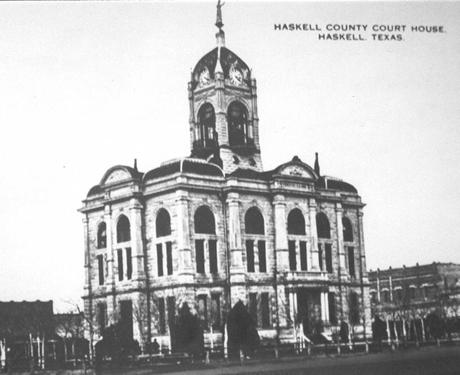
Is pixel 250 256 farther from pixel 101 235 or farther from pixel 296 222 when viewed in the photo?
pixel 101 235

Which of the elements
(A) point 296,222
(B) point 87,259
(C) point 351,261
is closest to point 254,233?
(A) point 296,222

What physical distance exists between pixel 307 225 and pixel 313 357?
806cm

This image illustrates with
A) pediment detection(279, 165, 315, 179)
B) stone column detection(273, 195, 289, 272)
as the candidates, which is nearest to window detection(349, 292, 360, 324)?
stone column detection(273, 195, 289, 272)

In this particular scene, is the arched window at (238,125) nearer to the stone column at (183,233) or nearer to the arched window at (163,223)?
the stone column at (183,233)

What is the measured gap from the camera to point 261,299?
30.5 meters

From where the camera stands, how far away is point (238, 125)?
3284 cm

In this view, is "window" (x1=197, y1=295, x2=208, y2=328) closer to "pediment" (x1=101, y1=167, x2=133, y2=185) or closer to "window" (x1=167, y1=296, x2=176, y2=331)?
"window" (x1=167, y1=296, x2=176, y2=331)

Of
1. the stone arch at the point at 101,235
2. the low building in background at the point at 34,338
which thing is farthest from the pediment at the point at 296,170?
the low building in background at the point at 34,338

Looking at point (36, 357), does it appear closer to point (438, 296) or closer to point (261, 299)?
point (261, 299)

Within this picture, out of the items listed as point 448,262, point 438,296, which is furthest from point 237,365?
point 438,296

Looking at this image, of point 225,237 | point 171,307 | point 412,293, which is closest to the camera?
point 171,307

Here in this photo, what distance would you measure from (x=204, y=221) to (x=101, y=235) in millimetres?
4595

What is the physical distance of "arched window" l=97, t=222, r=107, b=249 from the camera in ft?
84.6

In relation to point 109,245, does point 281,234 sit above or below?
above
